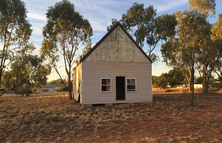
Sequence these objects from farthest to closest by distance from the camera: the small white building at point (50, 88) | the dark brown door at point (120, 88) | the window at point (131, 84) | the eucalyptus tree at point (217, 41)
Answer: the small white building at point (50, 88)
the eucalyptus tree at point (217, 41)
the dark brown door at point (120, 88)
the window at point (131, 84)

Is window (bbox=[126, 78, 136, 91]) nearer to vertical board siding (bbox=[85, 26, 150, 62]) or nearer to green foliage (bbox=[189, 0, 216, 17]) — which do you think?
vertical board siding (bbox=[85, 26, 150, 62])

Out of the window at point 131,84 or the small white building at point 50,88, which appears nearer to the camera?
the window at point 131,84

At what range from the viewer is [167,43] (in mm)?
28109

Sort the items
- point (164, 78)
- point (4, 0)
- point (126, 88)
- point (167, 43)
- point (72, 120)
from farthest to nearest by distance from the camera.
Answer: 1. point (164, 78)
2. point (167, 43)
3. point (126, 88)
4. point (4, 0)
5. point (72, 120)

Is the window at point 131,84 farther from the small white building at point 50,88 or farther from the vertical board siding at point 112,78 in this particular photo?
the small white building at point 50,88

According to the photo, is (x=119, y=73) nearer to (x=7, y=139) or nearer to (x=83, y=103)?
(x=83, y=103)

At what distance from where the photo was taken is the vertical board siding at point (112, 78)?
618 inches

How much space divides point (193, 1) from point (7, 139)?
119 feet

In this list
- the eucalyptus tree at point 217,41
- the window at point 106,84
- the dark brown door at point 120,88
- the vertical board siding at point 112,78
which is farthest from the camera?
the eucalyptus tree at point 217,41

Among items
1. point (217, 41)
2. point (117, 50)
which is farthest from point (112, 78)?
point (217, 41)

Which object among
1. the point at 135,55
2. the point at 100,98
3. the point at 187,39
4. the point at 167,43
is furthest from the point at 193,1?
the point at 100,98

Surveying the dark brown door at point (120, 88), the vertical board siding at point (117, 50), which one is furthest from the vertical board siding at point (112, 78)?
the dark brown door at point (120, 88)

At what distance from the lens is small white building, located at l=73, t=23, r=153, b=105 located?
1573 cm

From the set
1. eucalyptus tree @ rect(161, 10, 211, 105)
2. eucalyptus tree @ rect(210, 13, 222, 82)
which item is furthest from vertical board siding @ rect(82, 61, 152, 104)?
eucalyptus tree @ rect(210, 13, 222, 82)
